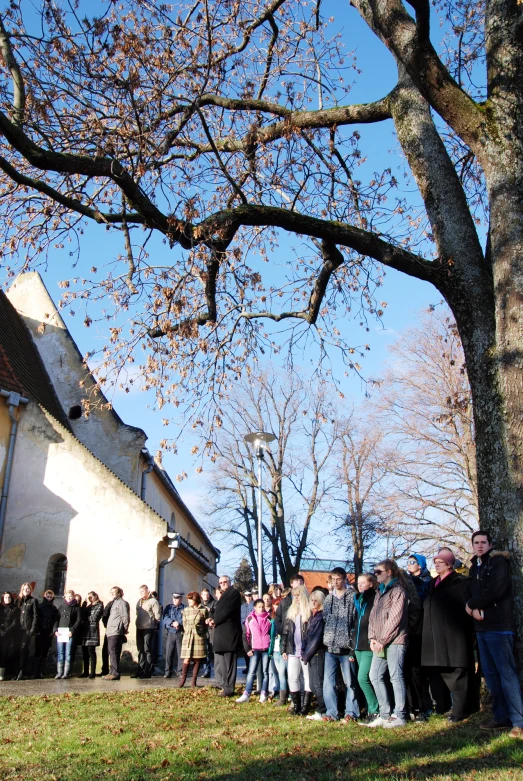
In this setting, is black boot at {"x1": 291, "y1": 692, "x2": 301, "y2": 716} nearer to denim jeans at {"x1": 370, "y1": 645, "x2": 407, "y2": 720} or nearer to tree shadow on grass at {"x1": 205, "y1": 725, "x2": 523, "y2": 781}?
denim jeans at {"x1": 370, "y1": 645, "x2": 407, "y2": 720}

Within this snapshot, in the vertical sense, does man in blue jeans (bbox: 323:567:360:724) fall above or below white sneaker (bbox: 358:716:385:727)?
above

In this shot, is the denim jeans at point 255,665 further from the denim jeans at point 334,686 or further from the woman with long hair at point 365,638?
the woman with long hair at point 365,638

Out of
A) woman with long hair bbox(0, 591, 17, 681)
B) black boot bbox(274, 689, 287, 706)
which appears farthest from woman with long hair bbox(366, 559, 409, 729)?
woman with long hair bbox(0, 591, 17, 681)

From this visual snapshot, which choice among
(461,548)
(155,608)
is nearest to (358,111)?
(155,608)

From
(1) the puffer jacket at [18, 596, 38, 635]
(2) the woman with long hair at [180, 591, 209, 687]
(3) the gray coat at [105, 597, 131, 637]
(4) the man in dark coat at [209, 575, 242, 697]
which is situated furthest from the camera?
(3) the gray coat at [105, 597, 131, 637]

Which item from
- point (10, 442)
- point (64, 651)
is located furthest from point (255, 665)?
point (10, 442)

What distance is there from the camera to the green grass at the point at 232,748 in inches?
221

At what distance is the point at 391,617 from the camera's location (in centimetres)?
822

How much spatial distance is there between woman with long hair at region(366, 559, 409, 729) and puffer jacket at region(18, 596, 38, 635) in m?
8.49

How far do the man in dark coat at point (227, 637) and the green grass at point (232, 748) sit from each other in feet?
7.38

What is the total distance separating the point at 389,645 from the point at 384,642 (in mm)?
129

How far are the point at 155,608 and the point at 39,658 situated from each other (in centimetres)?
268

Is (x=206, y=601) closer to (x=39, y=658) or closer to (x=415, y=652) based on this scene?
(x=39, y=658)

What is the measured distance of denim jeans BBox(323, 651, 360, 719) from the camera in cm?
881
